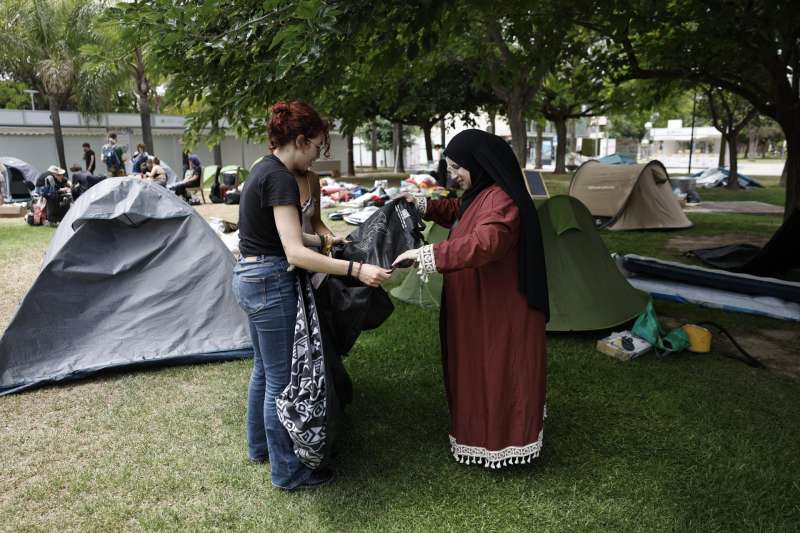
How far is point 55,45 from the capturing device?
2002cm

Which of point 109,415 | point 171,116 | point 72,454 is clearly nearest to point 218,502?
point 72,454

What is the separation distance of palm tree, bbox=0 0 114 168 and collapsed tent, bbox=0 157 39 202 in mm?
3856

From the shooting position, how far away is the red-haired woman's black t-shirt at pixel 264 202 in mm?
2516

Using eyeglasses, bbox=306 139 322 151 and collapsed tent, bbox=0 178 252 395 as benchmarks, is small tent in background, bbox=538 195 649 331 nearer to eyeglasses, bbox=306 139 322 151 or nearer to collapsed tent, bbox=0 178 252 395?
collapsed tent, bbox=0 178 252 395

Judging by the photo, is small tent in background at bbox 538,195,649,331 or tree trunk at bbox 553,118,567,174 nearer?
small tent in background at bbox 538,195,649,331

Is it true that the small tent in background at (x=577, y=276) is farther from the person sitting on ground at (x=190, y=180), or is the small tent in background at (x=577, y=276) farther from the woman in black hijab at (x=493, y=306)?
the person sitting on ground at (x=190, y=180)

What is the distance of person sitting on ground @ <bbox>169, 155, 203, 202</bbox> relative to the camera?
14375 millimetres

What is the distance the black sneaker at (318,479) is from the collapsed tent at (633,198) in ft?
29.7

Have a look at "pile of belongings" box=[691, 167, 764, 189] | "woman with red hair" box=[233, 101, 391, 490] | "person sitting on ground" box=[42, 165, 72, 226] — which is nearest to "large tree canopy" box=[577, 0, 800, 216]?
"woman with red hair" box=[233, 101, 391, 490]

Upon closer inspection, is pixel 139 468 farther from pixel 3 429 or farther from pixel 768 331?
pixel 768 331

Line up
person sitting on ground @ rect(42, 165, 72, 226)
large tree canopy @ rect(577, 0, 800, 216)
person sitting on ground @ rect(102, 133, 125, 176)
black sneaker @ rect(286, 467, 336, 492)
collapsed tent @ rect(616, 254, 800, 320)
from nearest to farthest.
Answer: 1. black sneaker @ rect(286, 467, 336, 492)
2. large tree canopy @ rect(577, 0, 800, 216)
3. collapsed tent @ rect(616, 254, 800, 320)
4. person sitting on ground @ rect(42, 165, 72, 226)
5. person sitting on ground @ rect(102, 133, 125, 176)

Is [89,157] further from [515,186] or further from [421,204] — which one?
[515,186]

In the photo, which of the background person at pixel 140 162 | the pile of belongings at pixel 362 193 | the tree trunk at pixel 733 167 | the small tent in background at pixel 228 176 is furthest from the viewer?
the tree trunk at pixel 733 167

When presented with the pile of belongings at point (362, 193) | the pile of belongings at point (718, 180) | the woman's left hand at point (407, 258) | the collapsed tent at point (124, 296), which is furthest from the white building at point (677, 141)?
the woman's left hand at point (407, 258)
